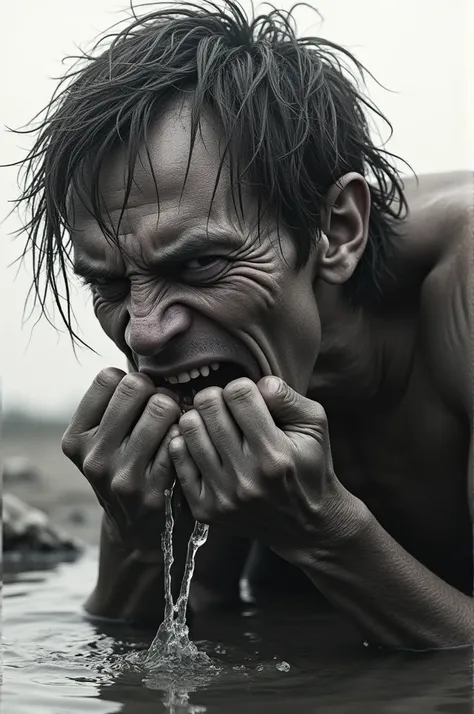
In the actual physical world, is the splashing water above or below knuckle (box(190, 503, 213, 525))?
below

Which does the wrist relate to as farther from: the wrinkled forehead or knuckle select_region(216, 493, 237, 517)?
the wrinkled forehead

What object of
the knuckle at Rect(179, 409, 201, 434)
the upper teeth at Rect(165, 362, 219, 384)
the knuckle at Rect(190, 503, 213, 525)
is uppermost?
the upper teeth at Rect(165, 362, 219, 384)

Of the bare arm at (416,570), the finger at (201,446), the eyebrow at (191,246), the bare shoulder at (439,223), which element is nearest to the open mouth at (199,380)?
the finger at (201,446)

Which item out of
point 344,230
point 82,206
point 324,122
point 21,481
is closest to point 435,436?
point 344,230

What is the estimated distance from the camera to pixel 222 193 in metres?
3.47

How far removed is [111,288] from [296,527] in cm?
87

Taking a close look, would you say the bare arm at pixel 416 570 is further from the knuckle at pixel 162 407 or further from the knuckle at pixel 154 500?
the knuckle at pixel 162 407

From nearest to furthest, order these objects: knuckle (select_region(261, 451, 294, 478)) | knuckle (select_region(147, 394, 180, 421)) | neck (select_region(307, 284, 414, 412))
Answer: knuckle (select_region(261, 451, 294, 478)) → knuckle (select_region(147, 394, 180, 421)) → neck (select_region(307, 284, 414, 412))

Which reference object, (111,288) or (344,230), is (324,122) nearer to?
(344,230)

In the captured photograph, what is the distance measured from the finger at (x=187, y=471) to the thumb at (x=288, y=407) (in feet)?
0.83

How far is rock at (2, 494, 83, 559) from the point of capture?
21.0 ft

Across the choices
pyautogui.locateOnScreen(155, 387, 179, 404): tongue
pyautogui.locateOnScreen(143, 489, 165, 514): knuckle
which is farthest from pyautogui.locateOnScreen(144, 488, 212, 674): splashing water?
pyautogui.locateOnScreen(155, 387, 179, 404): tongue

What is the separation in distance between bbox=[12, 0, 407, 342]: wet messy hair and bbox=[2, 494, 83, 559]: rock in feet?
8.77

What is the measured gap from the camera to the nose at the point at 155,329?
3.41 metres
